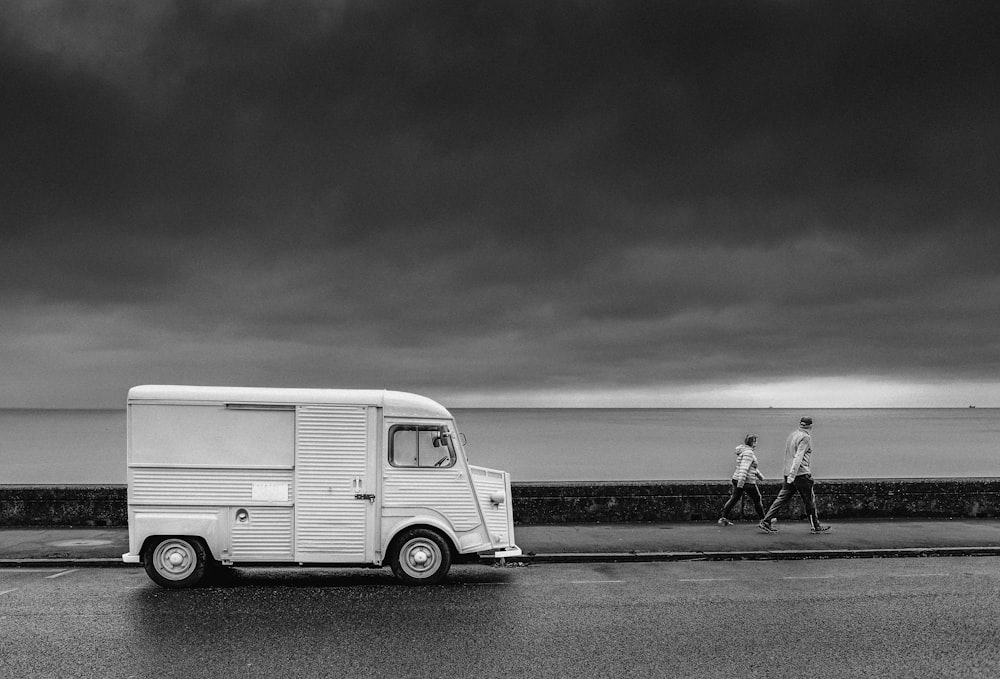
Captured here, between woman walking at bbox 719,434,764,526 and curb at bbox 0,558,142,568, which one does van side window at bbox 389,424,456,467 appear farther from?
woman walking at bbox 719,434,764,526

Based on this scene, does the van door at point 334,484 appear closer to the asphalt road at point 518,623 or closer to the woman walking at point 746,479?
the asphalt road at point 518,623

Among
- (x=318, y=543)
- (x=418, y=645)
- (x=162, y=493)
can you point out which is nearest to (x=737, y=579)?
(x=418, y=645)

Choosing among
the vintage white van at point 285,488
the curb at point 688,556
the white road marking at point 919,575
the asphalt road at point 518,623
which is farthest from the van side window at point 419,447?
the white road marking at point 919,575

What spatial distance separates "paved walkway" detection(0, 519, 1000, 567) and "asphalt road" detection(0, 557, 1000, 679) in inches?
28.7

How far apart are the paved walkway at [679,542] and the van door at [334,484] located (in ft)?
9.43

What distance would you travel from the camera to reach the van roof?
31.8 feet

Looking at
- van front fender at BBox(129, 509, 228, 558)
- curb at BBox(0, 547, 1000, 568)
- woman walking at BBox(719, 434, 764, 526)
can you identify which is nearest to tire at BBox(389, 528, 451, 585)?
curb at BBox(0, 547, 1000, 568)

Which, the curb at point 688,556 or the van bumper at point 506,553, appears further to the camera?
the curb at point 688,556

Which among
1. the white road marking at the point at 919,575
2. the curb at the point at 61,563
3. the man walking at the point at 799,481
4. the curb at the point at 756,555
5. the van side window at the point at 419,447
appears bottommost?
the white road marking at the point at 919,575

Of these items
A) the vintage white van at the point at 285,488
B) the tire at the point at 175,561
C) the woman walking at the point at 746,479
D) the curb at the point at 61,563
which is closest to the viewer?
the tire at the point at 175,561

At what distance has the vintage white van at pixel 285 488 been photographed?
31.6 feet

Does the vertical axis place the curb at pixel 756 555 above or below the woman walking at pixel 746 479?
below

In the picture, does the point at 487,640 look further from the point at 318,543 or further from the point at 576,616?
the point at 318,543

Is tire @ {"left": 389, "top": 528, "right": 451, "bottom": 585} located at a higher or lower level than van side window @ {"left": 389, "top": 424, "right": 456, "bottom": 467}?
lower
